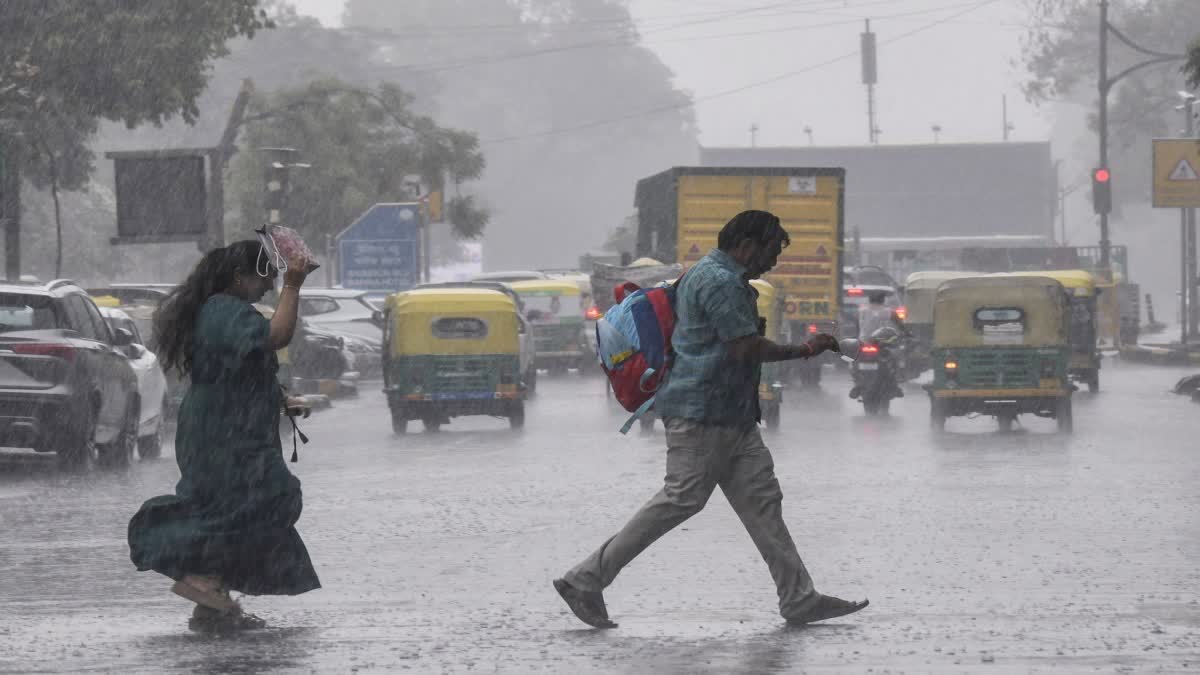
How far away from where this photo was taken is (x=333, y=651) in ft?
28.0

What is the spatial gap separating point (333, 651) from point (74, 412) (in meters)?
10.5

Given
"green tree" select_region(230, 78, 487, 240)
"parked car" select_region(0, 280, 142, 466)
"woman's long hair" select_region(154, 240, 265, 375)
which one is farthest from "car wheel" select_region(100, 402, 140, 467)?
"green tree" select_region(230, 78, 487, 240)

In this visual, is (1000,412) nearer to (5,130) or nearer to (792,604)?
(5,130)

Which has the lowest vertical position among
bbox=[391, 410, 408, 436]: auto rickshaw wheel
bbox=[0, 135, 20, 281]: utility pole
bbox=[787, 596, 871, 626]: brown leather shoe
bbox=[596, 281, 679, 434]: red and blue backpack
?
bbox=[391, 410, 408, 436]: auto rickshaw wheel

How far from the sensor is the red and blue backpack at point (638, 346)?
364 inches

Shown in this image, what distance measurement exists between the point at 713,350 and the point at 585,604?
109 cm

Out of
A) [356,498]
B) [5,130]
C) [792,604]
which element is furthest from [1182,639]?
[5,130]

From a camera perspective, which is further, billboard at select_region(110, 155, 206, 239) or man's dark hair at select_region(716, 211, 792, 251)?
billboard at select_region(110, 155, 206, 239)

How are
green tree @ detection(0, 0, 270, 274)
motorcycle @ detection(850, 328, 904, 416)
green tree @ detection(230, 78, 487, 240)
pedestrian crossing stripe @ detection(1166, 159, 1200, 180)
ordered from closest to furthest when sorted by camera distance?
green tree @ detection(0, 0, 270, 274), motorcycle @ detection(850, 328, 904, 416), pedestrian crossing stripe @ detection(1166, 159, 1200, 180), green tree @ detection(230, 78, 487, 240)

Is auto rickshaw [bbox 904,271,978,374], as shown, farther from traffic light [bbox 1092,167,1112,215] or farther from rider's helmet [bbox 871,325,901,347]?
traffic light [bbox 1092,167,1112,215]

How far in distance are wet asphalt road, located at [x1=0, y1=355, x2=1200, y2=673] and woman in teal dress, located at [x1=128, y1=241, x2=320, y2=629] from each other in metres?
0.23

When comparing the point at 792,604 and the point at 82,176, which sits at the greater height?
the point at 82,176

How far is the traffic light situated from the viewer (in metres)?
48.8

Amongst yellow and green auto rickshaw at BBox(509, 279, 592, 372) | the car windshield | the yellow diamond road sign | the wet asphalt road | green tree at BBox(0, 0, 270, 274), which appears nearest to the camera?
the wet asphalt road
